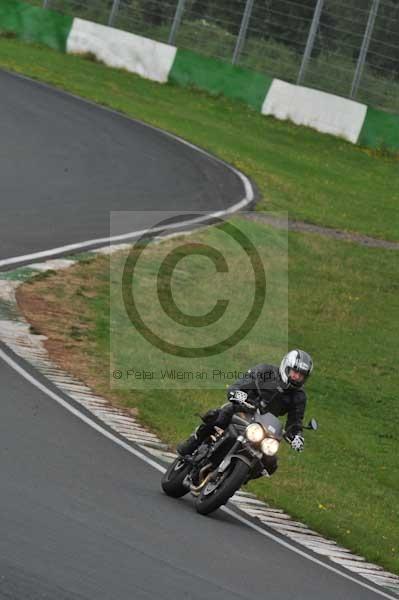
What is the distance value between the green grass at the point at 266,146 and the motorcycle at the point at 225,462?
601 inches

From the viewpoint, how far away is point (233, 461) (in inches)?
444

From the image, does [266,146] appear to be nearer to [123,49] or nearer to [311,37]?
[311,37]

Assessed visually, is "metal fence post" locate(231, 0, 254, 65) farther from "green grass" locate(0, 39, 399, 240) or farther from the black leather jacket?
the black leather jacket

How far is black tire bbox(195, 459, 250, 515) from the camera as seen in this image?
11.1 metres

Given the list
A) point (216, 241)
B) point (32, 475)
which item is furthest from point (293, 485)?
point (216, 241)

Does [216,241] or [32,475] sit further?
[216,241]

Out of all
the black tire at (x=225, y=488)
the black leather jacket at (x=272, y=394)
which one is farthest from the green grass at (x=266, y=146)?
the black tire at (x=225, y=488)

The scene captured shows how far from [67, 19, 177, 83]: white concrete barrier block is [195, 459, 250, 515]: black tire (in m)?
28.0

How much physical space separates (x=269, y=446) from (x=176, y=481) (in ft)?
3.29

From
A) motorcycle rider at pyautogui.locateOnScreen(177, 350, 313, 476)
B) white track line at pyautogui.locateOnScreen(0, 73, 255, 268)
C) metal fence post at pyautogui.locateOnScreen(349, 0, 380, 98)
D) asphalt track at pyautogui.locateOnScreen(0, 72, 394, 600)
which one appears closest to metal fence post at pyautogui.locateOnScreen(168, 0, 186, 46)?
metal fence post at pyautogui.locateOnScreen(349, 0, 380, 98)

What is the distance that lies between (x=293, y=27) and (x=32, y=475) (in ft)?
96.3

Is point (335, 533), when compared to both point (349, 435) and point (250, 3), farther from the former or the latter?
point (250, 3)

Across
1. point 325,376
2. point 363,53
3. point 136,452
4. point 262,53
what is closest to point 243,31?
Result: point 262,53

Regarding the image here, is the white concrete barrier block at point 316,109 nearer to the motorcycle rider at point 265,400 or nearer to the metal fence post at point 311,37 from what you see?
the metal fence post at point 311,37
